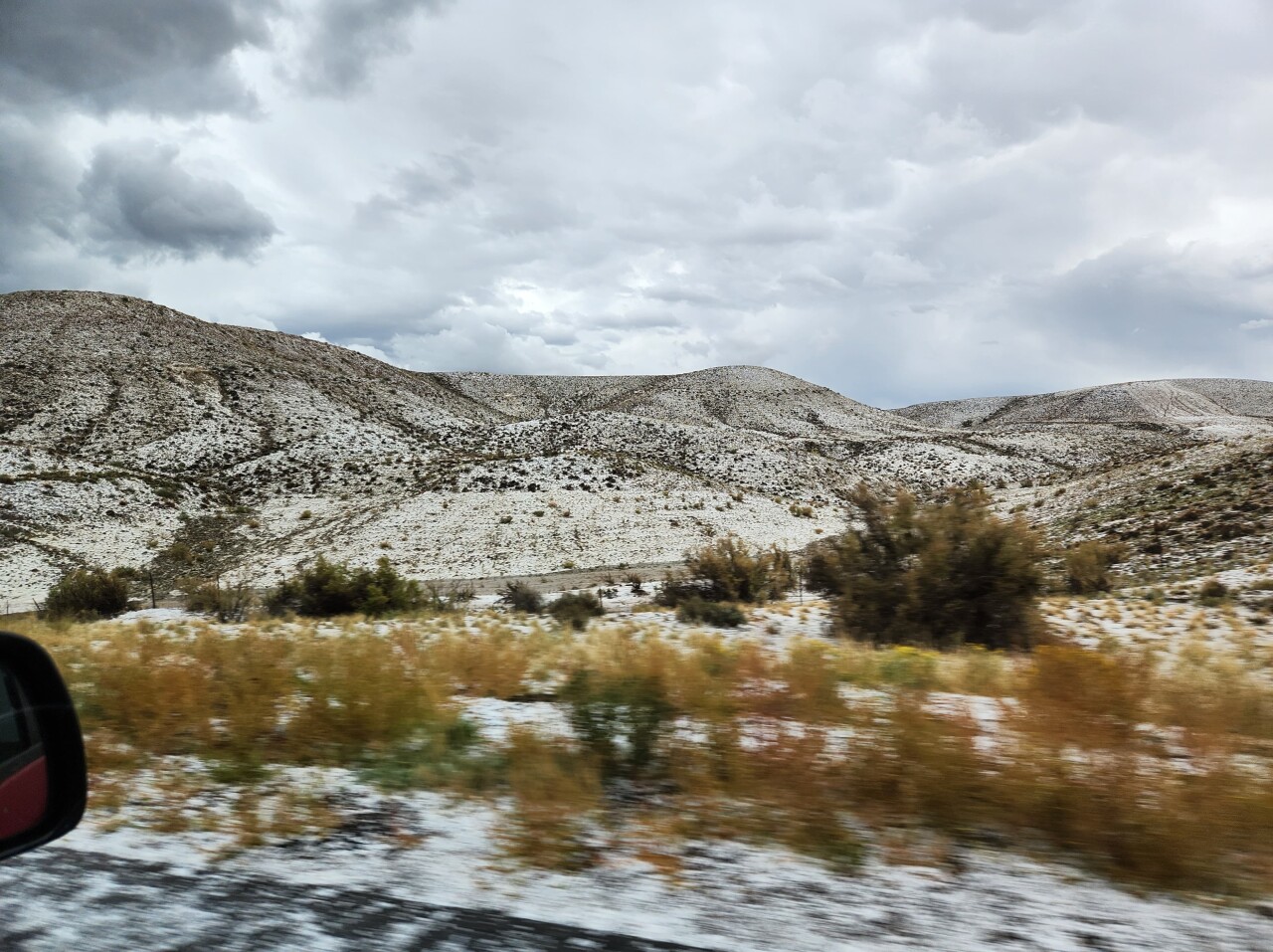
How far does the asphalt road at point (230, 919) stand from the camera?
9.68 feet

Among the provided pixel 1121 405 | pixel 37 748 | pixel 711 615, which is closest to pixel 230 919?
pixel 37 748

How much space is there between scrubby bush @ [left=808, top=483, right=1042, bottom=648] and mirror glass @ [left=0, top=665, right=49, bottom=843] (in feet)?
39.4

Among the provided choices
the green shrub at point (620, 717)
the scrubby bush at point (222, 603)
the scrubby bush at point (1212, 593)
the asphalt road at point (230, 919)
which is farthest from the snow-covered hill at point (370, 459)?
the asphalt road at point (230, 919)

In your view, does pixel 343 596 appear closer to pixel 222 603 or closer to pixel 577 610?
pixel 222 603

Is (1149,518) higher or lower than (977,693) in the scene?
higher

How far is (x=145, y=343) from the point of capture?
282 ft

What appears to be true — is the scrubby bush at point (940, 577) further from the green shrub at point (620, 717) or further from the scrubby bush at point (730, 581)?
the green shrub at point (620, 717)

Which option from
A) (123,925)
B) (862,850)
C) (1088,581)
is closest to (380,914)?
(123,925)

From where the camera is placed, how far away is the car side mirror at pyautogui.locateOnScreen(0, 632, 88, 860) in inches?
101

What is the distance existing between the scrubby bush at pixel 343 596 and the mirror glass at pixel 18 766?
59.8ft

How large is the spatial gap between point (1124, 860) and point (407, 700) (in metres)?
4.70

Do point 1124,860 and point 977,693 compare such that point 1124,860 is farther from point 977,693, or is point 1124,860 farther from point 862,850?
point 977,693

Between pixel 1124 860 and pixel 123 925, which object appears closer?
pixel 123 925

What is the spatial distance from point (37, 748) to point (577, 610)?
633 inches
